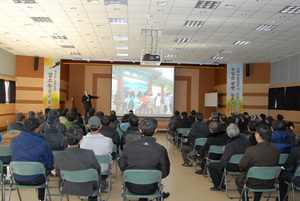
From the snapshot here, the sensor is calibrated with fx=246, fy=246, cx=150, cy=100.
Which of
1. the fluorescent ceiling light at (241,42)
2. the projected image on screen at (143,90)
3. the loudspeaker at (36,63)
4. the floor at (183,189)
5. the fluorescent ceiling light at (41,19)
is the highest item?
the fluorescent ceiling light at (241,42)

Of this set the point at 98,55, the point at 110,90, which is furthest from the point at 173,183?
the point at 110,90

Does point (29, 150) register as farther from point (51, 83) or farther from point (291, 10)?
point (51, 83)

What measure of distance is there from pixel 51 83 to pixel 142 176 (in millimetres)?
13884

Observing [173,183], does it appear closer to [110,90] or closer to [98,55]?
[98,55]

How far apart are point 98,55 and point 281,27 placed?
9.64 meters

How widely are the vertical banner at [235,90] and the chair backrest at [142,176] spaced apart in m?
13.8

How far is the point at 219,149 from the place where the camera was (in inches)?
183

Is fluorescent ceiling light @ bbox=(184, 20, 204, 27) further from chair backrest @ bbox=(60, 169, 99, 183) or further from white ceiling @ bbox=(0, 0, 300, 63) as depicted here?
chair backrest @ bbox=(60, 169, 99, 183)

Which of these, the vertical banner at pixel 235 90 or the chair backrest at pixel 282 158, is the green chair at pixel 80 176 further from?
the vertical banner at pixel 235 90

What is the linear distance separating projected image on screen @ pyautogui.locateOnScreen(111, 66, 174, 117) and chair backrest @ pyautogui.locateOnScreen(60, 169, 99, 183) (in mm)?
13326

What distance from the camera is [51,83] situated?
Answer: 15.1m

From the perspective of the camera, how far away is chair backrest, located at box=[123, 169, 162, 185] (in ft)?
8.89

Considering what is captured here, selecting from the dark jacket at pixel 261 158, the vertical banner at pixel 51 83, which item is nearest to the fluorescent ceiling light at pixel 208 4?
the dark jacket at pixel 261 158

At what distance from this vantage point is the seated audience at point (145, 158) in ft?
9.35
